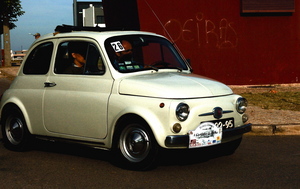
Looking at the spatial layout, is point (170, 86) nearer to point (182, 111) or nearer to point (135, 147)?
point (182, 111)

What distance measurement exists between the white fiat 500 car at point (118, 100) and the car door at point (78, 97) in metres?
0.01

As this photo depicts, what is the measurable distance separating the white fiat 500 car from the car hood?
0.04 feet

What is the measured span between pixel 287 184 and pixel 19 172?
2.98 meters

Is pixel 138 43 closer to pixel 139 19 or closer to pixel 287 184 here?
pixel 287 184

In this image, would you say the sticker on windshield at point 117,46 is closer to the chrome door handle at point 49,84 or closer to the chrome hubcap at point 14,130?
the chrome door handle at point 49,84

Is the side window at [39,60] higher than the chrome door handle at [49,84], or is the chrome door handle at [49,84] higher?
the side window at [39,60]

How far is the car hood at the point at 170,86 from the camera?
5.59m

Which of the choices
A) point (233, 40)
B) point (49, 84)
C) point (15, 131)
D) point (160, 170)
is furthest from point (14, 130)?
point (233, 40)

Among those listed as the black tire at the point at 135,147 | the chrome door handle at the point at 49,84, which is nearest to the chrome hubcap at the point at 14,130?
the chrome door handle at the point at 49,84

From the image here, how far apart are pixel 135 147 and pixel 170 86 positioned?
2.66ft

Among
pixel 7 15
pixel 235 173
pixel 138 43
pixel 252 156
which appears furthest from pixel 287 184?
pixel 7 15

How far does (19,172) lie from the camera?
5848 millimetres

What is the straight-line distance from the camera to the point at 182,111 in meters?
5.50

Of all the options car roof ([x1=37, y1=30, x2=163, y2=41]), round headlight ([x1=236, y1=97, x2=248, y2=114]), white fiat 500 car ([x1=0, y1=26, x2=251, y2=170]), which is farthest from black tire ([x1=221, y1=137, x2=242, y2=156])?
Answer: car roof ([x1=37, y1=30, x2=163, y2=41])
